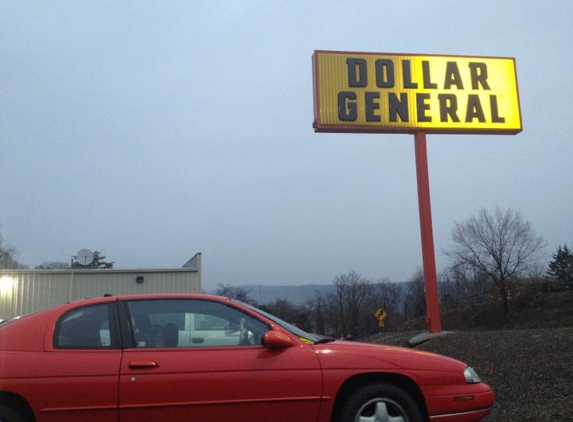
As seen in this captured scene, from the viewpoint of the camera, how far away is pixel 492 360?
1103 centimetres

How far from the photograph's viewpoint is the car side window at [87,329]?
4.58 m

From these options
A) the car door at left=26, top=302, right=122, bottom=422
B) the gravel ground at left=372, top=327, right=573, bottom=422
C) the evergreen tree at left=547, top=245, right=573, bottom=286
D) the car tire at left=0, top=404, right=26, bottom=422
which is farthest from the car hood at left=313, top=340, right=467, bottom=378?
the evergreen tree at left=547, top=245, right=573, bottom=286

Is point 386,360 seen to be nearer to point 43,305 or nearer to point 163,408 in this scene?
point 163,408

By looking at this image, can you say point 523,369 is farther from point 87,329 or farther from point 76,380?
point 76,380

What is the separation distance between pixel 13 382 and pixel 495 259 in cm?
5099

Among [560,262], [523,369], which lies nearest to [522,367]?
[523,369]

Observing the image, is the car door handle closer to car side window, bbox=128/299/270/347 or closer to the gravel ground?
car side window, bbox=128/299/270/347

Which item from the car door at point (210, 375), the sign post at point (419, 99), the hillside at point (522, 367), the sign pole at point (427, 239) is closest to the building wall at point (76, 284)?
the sign post at point (419, 99)

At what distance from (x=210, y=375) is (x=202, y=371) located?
0.07 m

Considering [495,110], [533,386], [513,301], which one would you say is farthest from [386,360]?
[513,301]

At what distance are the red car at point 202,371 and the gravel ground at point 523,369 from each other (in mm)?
2176

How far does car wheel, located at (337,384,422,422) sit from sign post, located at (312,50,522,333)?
12474mm

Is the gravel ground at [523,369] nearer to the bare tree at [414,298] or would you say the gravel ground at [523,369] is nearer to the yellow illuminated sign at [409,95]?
the yellow illuminated sign at [409,95]

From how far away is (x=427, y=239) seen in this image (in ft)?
55.3
